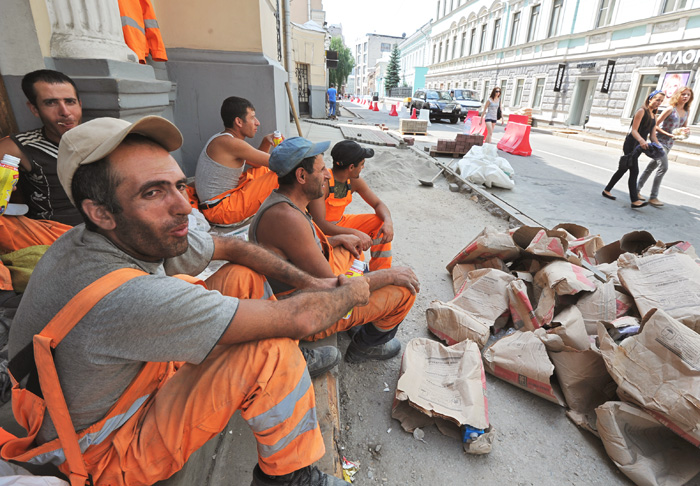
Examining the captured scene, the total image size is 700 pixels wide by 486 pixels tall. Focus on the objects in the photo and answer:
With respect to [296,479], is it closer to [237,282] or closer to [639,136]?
[237,282]

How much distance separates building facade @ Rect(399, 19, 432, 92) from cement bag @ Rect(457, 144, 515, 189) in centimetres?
4354

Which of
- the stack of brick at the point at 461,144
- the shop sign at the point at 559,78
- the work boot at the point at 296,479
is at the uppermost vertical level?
the shop sign at the point at 559,78

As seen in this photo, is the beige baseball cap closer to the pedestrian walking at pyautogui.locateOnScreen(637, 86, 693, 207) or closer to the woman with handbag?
the woman with handbag

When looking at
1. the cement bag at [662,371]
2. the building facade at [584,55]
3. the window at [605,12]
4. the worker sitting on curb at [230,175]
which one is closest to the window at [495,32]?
the building facade at [584,55]

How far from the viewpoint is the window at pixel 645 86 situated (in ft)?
→ 47.7

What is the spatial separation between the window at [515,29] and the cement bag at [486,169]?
75.4 feet

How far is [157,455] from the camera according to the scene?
3.68 ft

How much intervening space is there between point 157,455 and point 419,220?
4.26 metres

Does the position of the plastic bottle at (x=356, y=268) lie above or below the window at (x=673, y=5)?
below

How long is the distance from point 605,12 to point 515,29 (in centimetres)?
846

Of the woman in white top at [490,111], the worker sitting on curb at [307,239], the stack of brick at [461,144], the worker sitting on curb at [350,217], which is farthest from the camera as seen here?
the woman in white top at [490,111]

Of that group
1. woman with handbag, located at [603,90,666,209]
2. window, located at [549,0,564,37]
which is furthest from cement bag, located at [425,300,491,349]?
window, located at [549,0,564,37]

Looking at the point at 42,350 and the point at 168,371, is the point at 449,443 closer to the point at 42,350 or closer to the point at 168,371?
the point at 168,371

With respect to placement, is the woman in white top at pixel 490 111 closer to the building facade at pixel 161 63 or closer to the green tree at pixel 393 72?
the building facade at pixel 161 63
